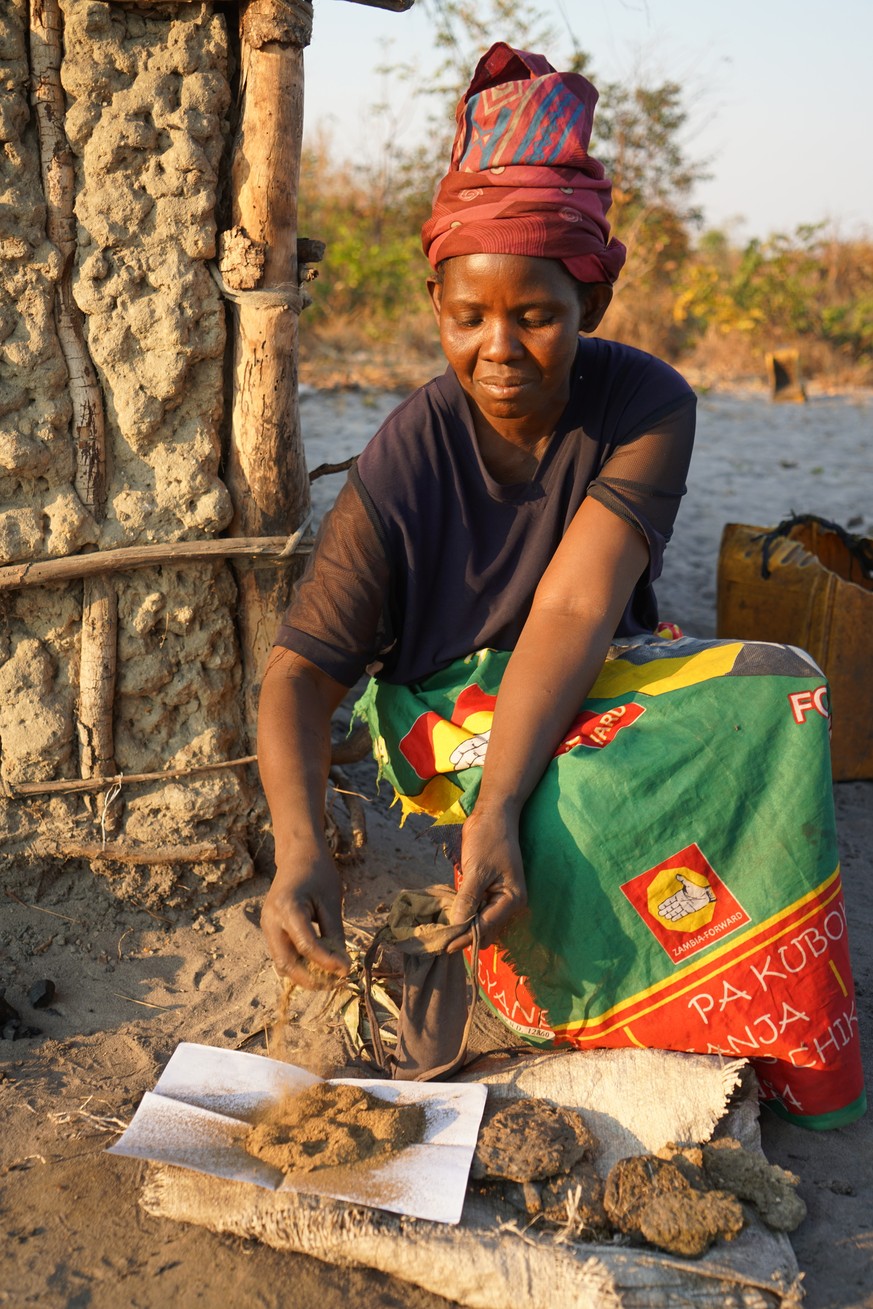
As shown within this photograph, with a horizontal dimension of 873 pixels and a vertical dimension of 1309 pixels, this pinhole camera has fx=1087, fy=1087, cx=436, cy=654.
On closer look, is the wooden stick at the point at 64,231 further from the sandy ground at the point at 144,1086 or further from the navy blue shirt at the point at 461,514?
the sandy ground at the point at 144,1086

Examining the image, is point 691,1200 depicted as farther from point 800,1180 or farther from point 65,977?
point 65,977

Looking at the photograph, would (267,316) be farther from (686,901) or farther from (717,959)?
(717,959)

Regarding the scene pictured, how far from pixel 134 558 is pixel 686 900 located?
1.36 m

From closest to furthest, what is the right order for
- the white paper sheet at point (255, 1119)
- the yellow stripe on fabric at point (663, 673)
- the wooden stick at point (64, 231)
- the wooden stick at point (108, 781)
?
the white paper sheet at point (255, 1119)
the yellow stripe on fabric at point (663, 673)
the wooden stick at point (64, 231)
the wooden stick at point (108, 781)

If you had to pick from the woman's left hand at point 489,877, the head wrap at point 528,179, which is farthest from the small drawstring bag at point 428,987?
the head wrap at point 528,179

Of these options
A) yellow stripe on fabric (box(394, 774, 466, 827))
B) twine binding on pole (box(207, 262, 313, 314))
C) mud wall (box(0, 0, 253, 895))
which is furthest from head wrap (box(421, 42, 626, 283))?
yellow stripe on fabric (box(394, 774, 466, 827))

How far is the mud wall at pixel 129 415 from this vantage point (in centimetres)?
227

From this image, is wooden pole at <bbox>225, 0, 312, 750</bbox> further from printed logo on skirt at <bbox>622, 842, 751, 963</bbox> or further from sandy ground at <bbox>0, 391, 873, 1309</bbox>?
printed logo on skirt at <bbox>622, 842, 751, 963</bbox>

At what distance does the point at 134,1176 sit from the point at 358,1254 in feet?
1.47

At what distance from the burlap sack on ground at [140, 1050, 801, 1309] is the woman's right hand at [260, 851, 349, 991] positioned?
34 cm

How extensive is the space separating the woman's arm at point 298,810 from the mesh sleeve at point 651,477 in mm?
643

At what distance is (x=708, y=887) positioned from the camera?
1871 mm

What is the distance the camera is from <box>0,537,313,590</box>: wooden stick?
2.34m

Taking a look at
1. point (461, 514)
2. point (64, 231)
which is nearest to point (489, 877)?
point (461, 514)
